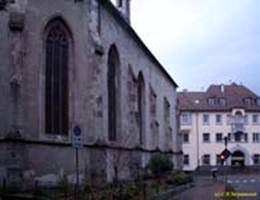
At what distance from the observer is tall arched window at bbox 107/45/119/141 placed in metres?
37.7

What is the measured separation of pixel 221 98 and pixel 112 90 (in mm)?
68195

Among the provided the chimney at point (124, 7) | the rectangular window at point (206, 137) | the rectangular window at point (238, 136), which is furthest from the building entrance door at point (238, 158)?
the chimney at point (124, 7)

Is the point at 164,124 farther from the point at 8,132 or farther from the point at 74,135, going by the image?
the point at 74,135

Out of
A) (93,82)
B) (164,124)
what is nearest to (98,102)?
(93,82)

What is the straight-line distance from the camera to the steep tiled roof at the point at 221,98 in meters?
103

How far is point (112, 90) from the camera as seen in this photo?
38375mm

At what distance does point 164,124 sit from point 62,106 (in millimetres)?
33378

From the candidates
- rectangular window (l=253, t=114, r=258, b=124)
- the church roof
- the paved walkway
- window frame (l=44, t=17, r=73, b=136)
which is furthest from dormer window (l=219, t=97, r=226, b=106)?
window frame (l=44, t=17, r=73, b=136)

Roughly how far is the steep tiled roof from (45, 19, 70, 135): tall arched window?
233 ft

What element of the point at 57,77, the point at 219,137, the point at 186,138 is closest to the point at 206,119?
the point at 219,137

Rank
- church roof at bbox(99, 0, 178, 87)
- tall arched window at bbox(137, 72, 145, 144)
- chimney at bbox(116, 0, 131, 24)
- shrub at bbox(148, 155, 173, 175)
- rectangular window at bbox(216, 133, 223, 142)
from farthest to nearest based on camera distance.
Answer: rectangular window at bbox(216, 133, 223, 142), chimney at bbox(116, 0, 131, 24), tall arched window at bbox(137, 72, 145, 144), shrub at bbox(148, 155, 173, 175), church roof at bbox(99, 0, 178, 87)

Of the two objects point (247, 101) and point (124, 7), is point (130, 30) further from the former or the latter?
point (247, 101)

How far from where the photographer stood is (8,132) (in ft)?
84.4

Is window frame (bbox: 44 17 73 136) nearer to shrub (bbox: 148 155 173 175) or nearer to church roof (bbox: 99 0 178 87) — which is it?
church roof (bbox: 99 0 178 87)
